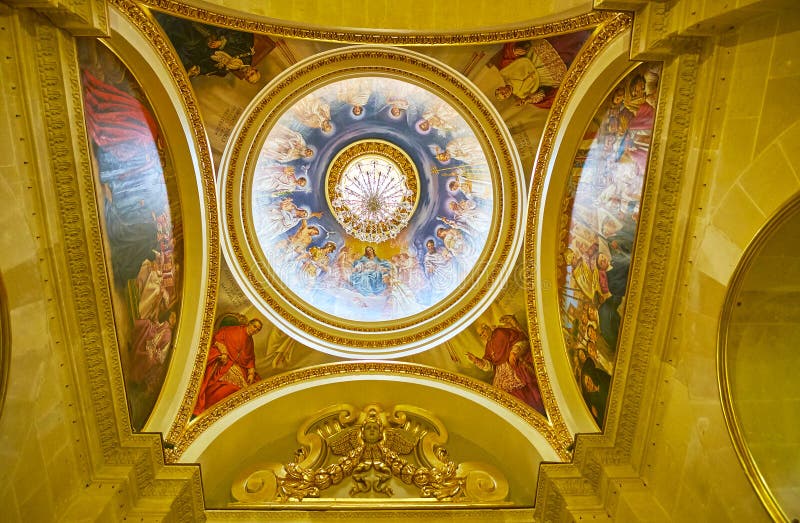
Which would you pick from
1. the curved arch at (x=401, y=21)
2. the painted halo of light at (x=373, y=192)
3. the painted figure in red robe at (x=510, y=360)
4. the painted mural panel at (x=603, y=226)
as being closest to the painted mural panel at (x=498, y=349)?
the painted figure in red robe at (x=510, y=360)

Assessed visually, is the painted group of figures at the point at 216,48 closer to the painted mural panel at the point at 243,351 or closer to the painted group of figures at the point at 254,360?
the painted mural panel at the point at 243,351

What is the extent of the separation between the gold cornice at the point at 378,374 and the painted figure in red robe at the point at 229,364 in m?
0.14

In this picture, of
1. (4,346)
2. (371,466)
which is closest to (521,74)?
(371,466)

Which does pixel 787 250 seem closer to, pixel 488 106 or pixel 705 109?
pixel 705 109

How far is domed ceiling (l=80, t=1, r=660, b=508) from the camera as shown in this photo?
24.3 feet

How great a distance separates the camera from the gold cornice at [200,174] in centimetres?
702

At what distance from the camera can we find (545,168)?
895 cm

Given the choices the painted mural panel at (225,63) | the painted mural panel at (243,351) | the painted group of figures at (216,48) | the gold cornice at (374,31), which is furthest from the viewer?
the painted mural panel at (243,351)

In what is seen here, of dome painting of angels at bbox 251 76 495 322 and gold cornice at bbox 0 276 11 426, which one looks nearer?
gold cornice at bbox 0 276 11 426

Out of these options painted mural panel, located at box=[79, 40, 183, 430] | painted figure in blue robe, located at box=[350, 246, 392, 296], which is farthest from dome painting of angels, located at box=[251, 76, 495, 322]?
painted mural panel, located at box=[79, 40, 183, 430]

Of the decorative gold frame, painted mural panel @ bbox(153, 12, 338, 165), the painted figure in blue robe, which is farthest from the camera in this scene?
the painted figure in blue robe

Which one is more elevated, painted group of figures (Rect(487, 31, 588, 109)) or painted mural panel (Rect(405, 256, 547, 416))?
painted group of figures (Rect(487, 31, 588, 109))

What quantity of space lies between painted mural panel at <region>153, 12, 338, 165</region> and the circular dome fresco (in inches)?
8.3

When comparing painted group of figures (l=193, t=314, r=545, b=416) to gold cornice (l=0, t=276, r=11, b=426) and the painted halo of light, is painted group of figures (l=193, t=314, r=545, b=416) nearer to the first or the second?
the painted halo of light
